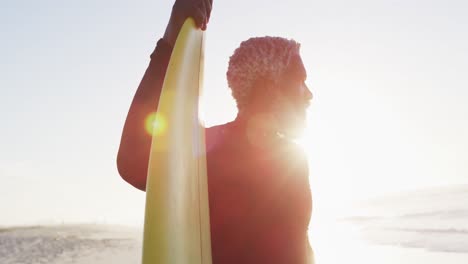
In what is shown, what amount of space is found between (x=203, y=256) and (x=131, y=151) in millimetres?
315

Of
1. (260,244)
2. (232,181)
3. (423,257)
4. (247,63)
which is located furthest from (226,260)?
(423,257)

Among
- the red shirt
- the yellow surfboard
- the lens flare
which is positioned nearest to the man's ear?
the red shirt

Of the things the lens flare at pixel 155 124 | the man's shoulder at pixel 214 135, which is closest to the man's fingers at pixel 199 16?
the lens flare at pixel 155 124

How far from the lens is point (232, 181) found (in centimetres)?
158

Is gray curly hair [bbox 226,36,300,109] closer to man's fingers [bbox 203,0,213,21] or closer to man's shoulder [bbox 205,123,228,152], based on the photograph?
man's shoulder [bbox 205,123,228,152]

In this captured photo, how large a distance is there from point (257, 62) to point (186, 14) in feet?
1.20

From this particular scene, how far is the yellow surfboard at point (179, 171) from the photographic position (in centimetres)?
112

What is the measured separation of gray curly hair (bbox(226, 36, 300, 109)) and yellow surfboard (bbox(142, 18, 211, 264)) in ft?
1.05

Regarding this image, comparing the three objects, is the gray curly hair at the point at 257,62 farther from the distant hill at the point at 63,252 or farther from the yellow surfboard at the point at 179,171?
the distant hill at the point at 63,252

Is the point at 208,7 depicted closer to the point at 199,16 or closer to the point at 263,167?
the point at 199,16

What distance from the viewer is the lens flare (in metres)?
1.20

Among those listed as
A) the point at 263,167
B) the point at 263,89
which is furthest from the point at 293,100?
the point at 263,167

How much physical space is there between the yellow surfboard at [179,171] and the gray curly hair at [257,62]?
321 millimetres

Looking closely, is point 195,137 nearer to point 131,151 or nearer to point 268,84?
point 131,151
